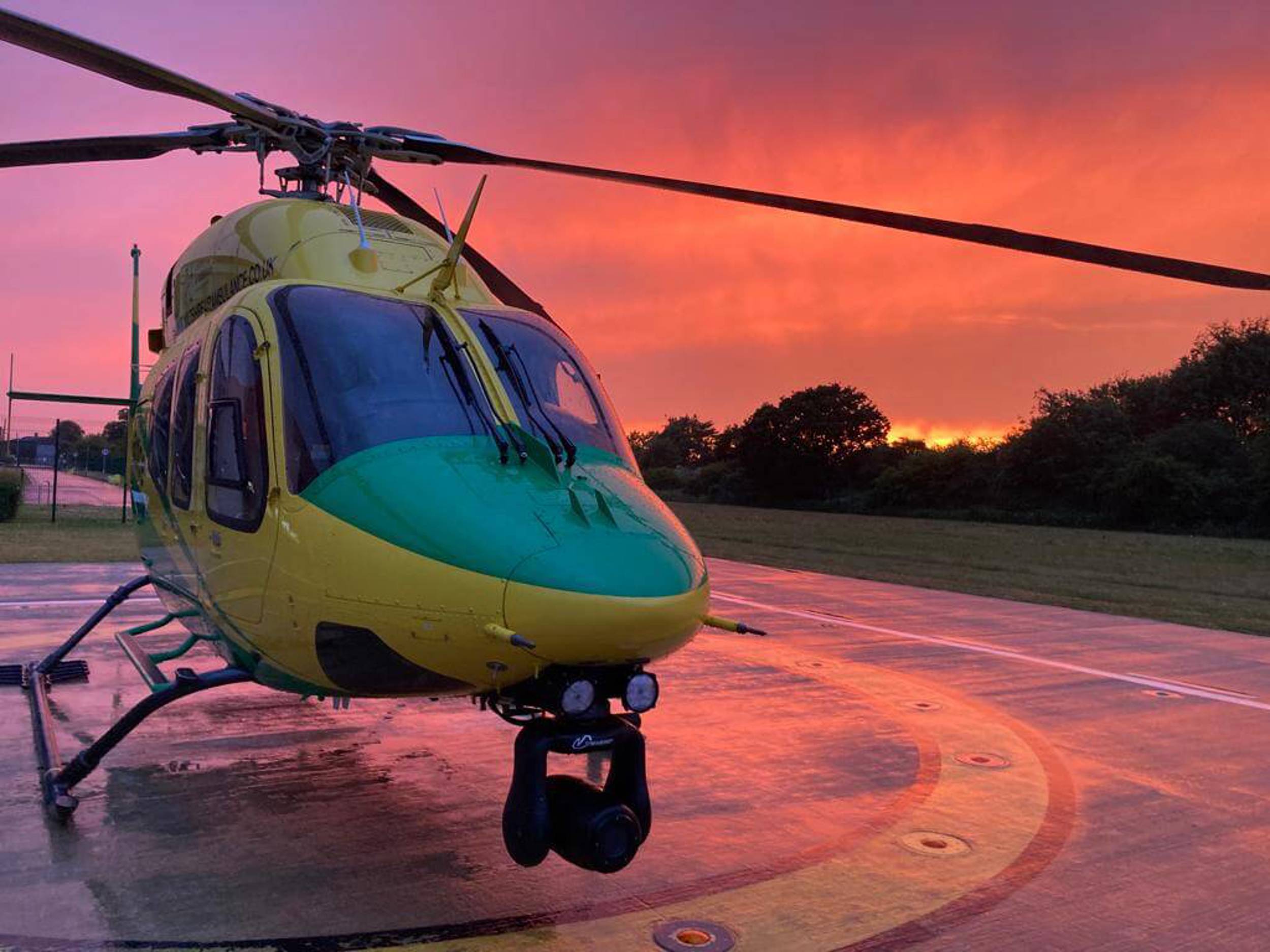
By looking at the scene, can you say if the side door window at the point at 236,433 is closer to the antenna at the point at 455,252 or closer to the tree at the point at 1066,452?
the antenna at the point at 455,252

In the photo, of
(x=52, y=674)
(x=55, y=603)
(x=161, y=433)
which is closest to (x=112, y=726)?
(x=161, y=433)

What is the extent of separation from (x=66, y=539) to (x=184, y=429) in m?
18.1

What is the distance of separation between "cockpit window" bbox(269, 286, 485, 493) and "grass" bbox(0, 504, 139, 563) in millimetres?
9615

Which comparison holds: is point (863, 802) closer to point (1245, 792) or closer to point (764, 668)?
point (1245, 792)

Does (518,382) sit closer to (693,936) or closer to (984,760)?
(693,936)

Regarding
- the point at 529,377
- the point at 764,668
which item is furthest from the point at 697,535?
the point at 529,377

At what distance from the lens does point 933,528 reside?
4228 centimetres

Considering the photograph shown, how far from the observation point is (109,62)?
187 inches

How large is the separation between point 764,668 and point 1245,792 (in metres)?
4.30

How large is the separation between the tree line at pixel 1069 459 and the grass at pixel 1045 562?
5126mm

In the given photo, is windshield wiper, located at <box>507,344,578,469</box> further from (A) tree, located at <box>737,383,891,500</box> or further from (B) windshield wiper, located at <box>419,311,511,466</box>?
(A) tree, located at <box>737,383,891,500</box>

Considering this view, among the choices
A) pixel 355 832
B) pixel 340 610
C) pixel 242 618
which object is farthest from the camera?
pixel 355 832

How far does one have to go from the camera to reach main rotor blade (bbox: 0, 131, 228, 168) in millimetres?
A: 5449

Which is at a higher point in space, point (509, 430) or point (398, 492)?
point (509, 430)
